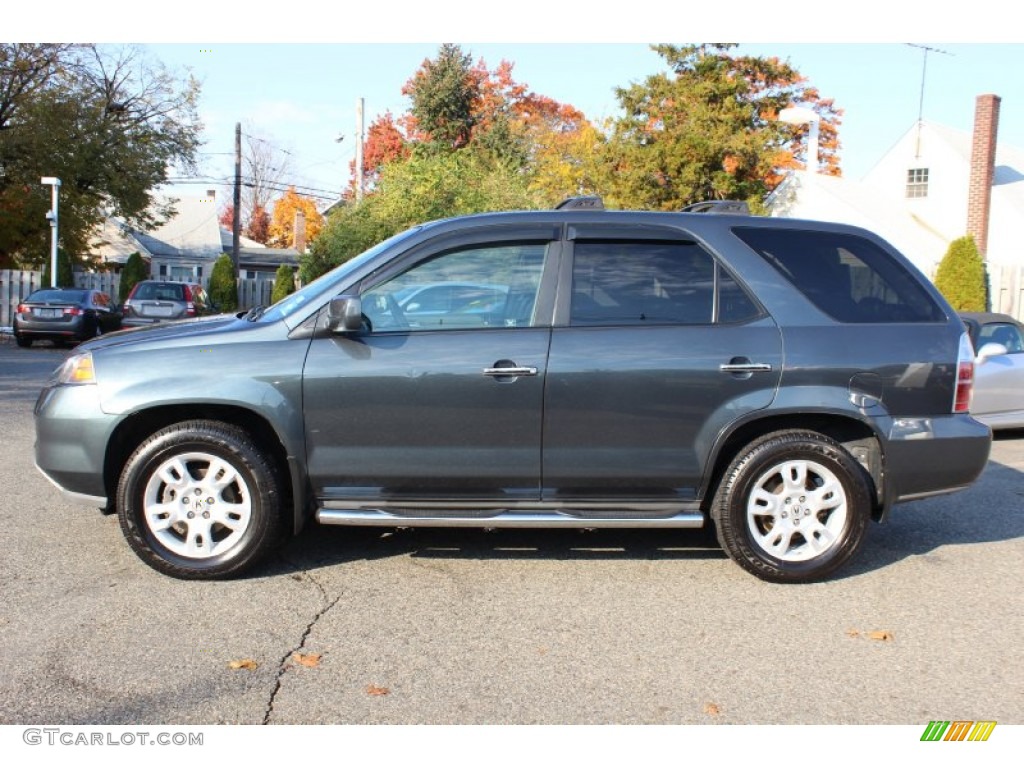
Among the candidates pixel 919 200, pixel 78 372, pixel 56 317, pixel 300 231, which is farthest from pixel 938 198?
pixel 300 231

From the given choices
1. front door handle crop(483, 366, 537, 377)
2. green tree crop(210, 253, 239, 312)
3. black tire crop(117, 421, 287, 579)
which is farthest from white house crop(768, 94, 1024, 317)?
black tire crop(117, 421, 287, 579)

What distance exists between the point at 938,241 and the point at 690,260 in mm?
29205

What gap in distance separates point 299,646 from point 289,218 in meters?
72.7

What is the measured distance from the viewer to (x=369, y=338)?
4762mm

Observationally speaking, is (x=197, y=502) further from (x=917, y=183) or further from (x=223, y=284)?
(x=917, y=183)

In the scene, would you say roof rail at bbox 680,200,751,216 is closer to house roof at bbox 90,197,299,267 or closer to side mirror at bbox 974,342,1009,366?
side mirror at bbox 974,342,1009,366

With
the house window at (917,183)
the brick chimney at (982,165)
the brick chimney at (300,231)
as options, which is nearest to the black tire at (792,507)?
the brick chimney at (982,165)

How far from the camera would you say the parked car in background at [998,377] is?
9578 mm

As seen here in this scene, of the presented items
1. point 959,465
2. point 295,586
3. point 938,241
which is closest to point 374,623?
point 295,586

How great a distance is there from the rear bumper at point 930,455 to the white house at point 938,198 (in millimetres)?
21000

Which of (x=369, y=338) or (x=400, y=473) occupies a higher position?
(x=369, y=338)

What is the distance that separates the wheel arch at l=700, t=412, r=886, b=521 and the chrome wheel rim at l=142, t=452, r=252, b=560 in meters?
2.45

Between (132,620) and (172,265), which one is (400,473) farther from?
(172,265)

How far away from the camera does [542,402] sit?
4.71 m
